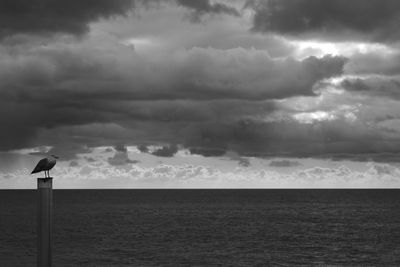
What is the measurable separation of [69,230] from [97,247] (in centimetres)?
2566

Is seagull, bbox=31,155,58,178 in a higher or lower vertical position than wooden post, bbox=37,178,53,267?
higher

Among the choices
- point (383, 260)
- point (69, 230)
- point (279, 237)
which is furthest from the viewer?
point (69, 230)

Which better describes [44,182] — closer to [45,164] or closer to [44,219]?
[44,219]

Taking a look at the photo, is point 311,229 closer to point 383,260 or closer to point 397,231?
point 397,231

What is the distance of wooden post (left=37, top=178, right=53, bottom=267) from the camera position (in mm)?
11820

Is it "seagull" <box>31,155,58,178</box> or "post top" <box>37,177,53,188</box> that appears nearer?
"post top" <box>37,177,53,188</box>

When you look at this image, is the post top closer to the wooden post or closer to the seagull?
the wooden post

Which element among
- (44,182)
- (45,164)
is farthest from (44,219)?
(45,164)

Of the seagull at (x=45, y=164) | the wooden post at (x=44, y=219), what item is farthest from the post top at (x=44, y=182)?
the seagull at (x=45, y=164)

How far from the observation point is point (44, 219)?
468 inches

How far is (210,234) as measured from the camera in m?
80.0

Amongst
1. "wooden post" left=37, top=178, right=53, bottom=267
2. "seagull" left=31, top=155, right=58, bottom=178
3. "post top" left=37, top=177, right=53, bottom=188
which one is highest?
"seagull" left=31, top=155, right=58, bottom=178

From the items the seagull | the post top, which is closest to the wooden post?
the post top

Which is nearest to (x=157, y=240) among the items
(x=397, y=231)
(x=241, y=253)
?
(x=241, y=253)
